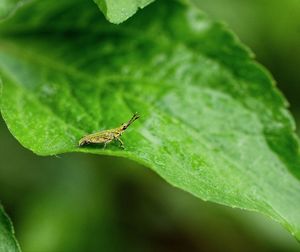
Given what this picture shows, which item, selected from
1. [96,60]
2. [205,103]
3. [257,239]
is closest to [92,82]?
[96,60]

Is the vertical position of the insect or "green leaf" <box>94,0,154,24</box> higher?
"green leaf" <box>94,0,154,24</box>

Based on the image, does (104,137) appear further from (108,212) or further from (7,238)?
(108,212)

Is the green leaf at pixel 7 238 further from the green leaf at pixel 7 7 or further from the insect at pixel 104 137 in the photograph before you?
the green leaf at pixel 7 7

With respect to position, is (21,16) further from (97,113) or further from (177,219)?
(177,219)

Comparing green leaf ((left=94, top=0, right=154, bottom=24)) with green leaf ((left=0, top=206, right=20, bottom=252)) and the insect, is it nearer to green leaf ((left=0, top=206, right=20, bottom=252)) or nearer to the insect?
the insect

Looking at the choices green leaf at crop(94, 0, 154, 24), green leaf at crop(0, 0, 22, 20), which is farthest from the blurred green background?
green leaf at crop(94, 0, 154, 24)

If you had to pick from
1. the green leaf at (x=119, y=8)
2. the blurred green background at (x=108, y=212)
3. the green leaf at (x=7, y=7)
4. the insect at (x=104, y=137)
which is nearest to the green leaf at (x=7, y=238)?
the insect at (x=104, y=137)

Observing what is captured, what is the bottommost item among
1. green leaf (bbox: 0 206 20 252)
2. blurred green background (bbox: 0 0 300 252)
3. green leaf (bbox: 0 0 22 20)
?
blurred green background (bbox: 0 0 300 252)

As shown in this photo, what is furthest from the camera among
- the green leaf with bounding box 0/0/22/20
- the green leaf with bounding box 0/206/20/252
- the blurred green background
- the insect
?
the blurred green background
